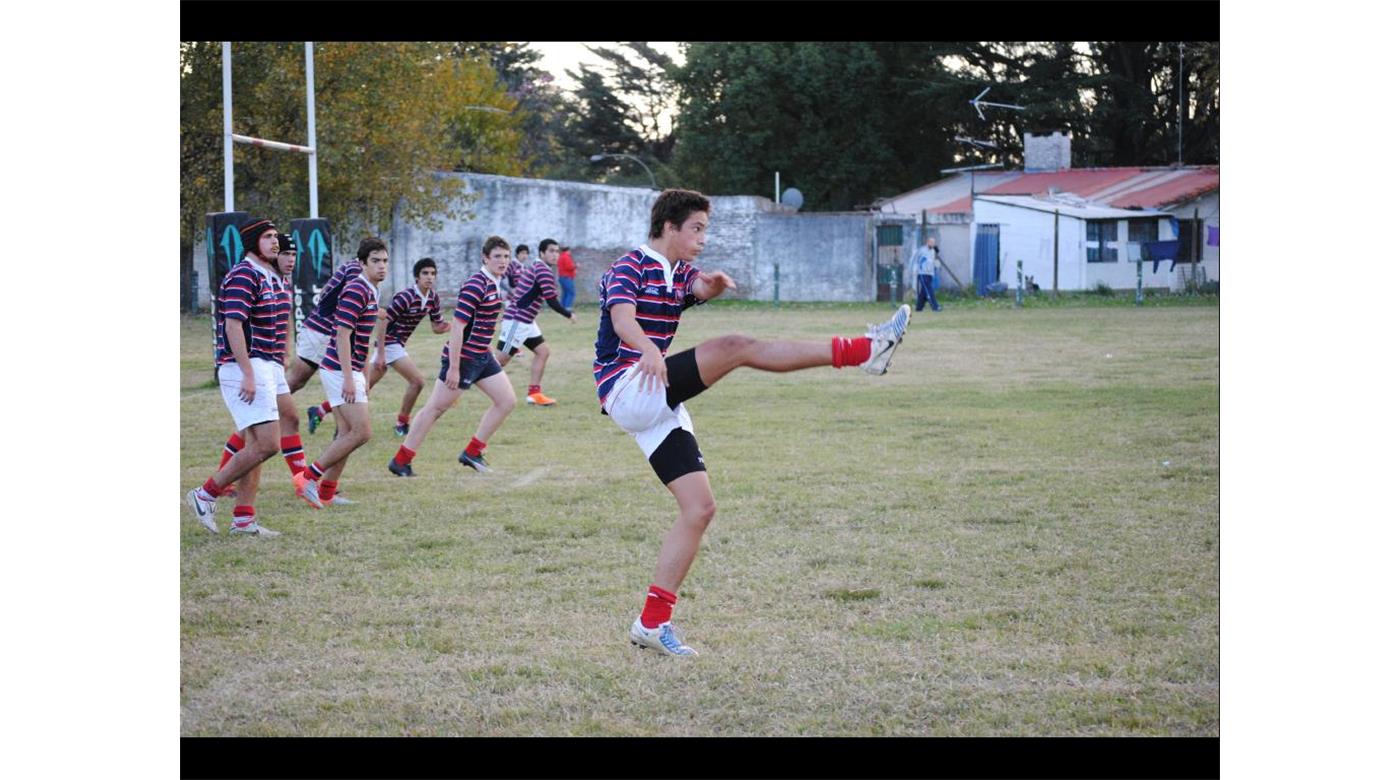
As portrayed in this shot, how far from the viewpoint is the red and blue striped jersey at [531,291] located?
46.0 ft

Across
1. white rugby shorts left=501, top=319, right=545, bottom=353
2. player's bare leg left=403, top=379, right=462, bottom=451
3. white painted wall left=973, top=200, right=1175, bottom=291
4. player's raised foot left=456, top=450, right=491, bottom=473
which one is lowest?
player's raised foot left=456, top=450, right=491, bottom=473

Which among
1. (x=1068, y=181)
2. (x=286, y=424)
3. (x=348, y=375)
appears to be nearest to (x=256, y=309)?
(x=348, y=375)

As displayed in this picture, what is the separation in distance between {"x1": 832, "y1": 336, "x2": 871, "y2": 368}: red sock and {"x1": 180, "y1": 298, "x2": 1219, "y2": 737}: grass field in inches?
46.7

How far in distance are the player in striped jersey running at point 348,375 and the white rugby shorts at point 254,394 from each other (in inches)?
31.6

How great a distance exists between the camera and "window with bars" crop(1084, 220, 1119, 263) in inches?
1439

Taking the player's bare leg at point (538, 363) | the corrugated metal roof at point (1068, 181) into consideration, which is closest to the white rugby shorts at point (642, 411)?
the player's bare leg at point (538, 363)

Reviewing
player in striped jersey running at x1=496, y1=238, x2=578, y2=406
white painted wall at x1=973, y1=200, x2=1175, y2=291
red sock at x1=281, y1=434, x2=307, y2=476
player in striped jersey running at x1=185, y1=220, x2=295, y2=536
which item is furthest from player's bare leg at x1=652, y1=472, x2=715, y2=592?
white painted wall at x1=973, y1=200, x2=1175, y2=291

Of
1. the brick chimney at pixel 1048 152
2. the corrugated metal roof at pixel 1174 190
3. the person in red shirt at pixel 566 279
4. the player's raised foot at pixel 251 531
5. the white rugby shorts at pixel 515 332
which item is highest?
the brick chimney at pixel 1048 152

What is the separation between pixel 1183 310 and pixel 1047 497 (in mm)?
20972

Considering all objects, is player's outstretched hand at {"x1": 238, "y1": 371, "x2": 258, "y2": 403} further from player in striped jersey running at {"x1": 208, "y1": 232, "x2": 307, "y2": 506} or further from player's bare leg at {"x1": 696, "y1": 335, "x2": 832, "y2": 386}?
player's bare leg at {"x1": 696, "y1": 335, "x2": 832, "y2": 386}

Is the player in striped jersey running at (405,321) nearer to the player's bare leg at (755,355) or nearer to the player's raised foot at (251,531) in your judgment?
the player's raised foot at (251,531)

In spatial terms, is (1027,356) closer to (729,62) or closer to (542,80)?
(729,62)

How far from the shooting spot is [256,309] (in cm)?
821

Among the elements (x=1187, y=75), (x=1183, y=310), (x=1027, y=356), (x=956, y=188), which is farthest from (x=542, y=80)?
(x=1027, y=356)
